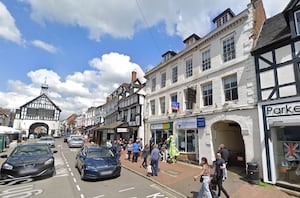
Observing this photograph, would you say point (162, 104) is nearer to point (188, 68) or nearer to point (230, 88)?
point (188, 68)

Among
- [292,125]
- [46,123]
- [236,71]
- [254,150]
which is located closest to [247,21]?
A: [236,71]

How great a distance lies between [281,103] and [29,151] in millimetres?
12869

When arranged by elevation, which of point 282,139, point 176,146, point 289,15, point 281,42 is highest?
point 289,15

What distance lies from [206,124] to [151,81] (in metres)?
9.05

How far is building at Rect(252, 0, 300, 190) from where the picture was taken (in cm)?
813

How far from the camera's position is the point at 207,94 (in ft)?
42.3

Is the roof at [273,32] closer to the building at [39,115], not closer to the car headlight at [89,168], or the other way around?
the car headlight at [89,168]

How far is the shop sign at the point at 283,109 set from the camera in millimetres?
7988

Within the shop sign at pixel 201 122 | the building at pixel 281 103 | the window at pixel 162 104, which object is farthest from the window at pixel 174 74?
the building at pixel 281 103

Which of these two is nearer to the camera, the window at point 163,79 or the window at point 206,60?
the window at point 206,60

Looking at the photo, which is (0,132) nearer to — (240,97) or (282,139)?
(240,97)

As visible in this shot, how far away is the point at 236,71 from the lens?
10828 mm

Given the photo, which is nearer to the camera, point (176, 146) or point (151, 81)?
point (176, 146)

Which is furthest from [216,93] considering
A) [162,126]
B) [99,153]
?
[99,153]
